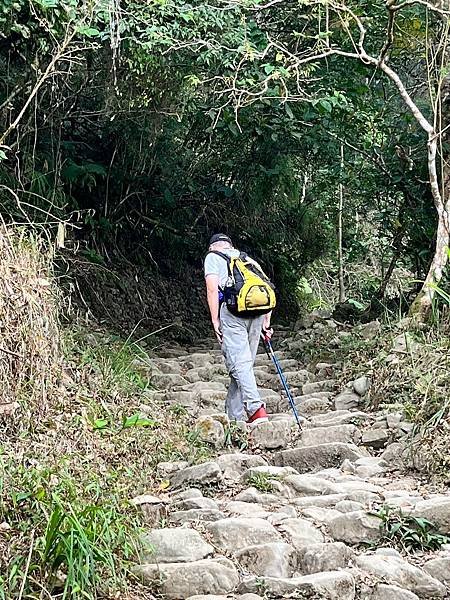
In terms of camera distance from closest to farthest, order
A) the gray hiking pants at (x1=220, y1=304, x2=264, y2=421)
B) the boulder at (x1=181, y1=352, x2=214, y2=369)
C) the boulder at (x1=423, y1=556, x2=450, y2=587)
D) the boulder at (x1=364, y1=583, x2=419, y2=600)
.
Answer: the boulder at (x1=364, y1=583, x2=419, y2=600)
the boulder at (x1=423, y1=556, x2=450, y2=587)
the gray hiking pants at (x1=220, y1=304, x2=264, y2=421)
the boulder at (x1=181, y1=352, x2=214, y2=369)

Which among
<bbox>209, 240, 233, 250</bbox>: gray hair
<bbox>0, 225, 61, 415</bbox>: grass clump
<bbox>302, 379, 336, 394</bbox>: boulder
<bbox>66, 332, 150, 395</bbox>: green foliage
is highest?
<bbox>209, 240, 233, 250</bbox>: gray hair

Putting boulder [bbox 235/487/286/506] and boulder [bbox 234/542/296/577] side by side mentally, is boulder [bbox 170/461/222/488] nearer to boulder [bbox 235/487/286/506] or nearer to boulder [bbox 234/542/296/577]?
boulder [bbox 235/487/286/506]

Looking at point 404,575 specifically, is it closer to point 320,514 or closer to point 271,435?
point 320,514

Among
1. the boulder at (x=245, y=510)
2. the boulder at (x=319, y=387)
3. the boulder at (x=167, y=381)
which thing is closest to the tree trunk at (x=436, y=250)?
the boulder at (x=319, y=387)

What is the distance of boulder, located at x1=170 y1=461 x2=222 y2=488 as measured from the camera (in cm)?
419

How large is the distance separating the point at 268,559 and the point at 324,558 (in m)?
0.24

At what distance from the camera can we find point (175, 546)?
3299mm

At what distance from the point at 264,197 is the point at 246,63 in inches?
159

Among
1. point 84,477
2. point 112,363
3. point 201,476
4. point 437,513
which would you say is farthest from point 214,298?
point 437,513

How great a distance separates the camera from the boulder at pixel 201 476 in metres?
4.19

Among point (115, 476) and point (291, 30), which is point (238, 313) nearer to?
point (115, 476)

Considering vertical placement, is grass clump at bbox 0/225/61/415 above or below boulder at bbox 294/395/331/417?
above

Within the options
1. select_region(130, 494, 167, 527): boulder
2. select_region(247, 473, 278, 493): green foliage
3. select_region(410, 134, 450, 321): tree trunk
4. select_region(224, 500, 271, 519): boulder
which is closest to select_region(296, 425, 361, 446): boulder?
select_region(247, 473, 278, 493): green foliage

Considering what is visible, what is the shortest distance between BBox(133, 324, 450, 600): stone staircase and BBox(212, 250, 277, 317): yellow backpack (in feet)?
2.65
